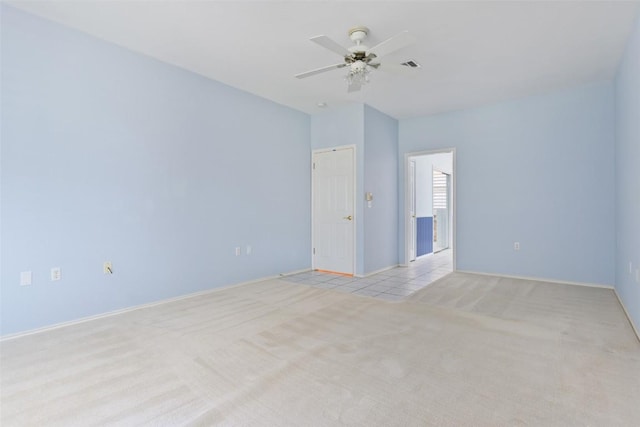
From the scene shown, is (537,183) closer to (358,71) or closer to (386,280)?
(386,280)

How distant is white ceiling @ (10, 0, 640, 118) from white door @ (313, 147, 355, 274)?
4.39ft

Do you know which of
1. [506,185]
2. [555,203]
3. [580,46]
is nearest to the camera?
[580,46]

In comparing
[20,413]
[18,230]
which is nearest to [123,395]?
[20,413]

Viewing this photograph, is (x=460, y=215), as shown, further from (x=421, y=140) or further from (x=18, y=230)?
(x=18, y=230)

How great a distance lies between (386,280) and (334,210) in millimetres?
1446

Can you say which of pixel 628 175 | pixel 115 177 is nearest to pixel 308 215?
pixel 115 177

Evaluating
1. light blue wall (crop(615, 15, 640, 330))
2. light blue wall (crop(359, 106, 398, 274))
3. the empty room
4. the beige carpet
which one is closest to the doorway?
light blue wall (crop(359, 106, 398, 274))

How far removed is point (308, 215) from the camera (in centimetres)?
570

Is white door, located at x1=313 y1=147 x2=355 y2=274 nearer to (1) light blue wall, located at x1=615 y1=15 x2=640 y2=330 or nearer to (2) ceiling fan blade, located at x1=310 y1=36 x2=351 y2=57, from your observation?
(2) ceiling fan blade, located at x1=310 y1=36 x2=351 y2=57

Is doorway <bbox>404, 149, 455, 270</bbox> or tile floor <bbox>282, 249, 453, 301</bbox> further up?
doorway <bbox>404, 149, 455, 270</bbox>

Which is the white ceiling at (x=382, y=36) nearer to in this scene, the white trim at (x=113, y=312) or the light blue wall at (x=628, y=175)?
the light blue wall at (x=628, y=175)

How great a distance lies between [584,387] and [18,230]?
14.1ft

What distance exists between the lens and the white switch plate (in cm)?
273

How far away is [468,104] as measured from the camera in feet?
16.8
